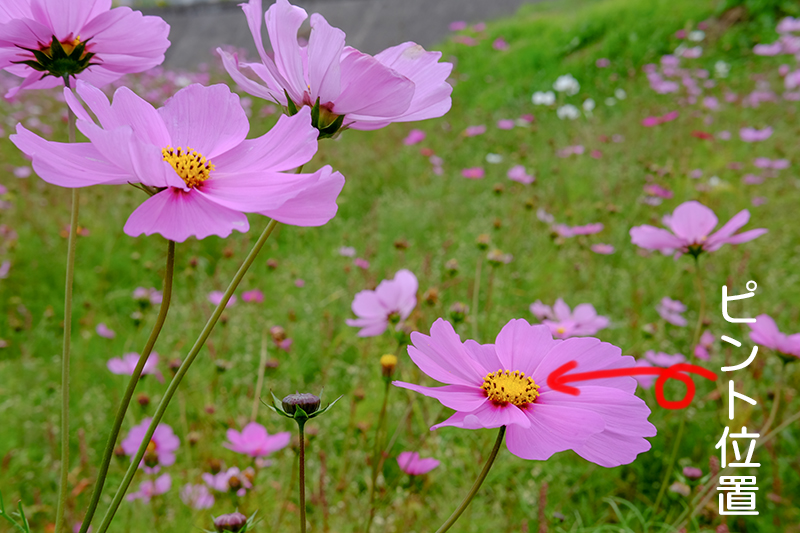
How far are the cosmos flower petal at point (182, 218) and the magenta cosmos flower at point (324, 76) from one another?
9cm

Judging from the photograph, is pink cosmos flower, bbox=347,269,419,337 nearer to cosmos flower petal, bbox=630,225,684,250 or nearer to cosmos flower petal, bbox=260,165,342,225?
cosmos flower petal, bbox=630,225,684,250

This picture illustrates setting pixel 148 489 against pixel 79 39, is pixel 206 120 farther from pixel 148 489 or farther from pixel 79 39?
A: pixel 148 489

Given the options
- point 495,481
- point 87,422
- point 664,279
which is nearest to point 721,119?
point 664,279

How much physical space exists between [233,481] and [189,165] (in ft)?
1.62

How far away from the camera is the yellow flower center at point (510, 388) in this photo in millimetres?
319

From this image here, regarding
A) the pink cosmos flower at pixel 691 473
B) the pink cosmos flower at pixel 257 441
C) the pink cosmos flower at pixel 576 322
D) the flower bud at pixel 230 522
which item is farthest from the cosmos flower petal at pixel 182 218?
the pink cosmos flower at pixel 576 322

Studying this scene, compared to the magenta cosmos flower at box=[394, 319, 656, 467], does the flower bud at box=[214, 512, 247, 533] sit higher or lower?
lower

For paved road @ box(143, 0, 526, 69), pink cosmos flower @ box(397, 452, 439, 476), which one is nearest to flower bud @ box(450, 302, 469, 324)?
pink cosmos flower @ box(397, 452, 439, 476)

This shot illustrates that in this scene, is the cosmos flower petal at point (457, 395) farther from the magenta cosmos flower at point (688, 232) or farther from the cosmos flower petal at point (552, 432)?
the magenta cosmos flower at point (688, 232)

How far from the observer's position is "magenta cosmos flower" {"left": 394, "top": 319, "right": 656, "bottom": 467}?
278 millimetres

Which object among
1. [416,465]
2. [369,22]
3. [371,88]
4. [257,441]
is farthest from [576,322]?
[369,22]

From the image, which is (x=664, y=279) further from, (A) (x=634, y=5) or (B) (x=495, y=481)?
(A) (x=634, y=5)

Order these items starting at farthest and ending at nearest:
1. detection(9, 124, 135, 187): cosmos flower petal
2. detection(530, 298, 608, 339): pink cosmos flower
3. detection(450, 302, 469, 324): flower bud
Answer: detection(530, 298, 608, 339): pink cosmos flower < detection(450, 302, 469, 324): flower bud < detection(9, 124, 135, 187): cosmos flower petal

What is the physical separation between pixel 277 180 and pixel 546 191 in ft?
6.88
